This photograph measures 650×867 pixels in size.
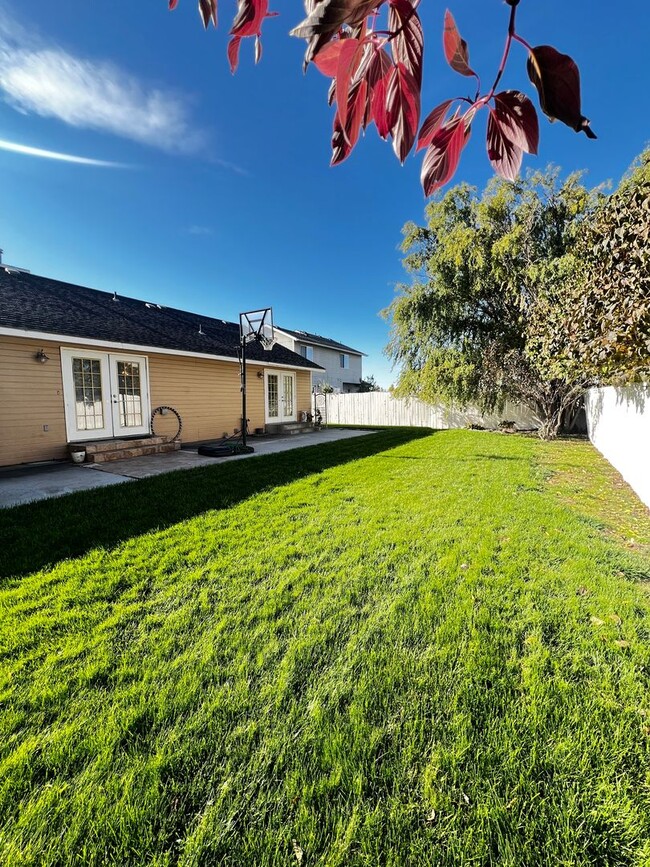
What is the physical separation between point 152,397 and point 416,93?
9474mm

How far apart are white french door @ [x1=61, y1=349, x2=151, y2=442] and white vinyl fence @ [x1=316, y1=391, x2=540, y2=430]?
29.7ft

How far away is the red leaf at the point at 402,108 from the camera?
2.05 feet

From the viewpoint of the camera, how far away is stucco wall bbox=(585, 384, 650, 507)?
4.77m

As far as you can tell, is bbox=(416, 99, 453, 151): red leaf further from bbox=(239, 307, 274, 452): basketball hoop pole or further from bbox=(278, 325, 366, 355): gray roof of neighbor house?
bbox=(278, 325, 366, 355): gray roof of neighbor house

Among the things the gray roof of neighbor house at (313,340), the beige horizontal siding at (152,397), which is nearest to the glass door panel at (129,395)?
the beige horizontal siding at (152,397)

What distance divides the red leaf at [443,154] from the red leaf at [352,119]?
0.16 metres

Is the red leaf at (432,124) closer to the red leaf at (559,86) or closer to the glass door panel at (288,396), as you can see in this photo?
the red leaf at (559,86)

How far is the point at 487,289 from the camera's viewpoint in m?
11.4

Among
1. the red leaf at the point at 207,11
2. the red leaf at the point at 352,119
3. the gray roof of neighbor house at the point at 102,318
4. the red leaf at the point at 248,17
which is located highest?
the gray roof of neighbor house at the point at 102,318

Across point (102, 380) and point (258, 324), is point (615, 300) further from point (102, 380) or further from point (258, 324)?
point (102, 380)

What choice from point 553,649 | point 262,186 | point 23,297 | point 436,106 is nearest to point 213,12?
point 436,106

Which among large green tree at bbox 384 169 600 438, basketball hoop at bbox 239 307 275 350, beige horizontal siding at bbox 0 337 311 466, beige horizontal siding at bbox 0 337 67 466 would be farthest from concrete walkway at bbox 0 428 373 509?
large green tree at bbox 384 169 600 438

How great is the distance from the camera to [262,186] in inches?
449

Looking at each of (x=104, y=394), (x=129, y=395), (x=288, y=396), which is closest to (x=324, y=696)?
(x=104, y=394)
